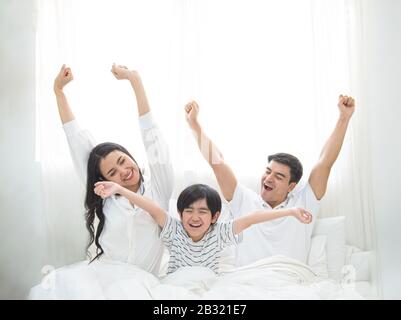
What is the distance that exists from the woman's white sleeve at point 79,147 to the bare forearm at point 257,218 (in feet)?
1.94

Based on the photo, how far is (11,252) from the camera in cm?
185

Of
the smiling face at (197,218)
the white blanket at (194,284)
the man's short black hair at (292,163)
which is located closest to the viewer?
the white blanket at (194,284)

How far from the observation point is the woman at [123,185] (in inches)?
69.8

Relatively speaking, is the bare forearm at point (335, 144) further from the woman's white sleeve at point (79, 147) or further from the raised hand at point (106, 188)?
the woman's white sleeve at point (79, 147)

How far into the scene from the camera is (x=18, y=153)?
73.7 inches

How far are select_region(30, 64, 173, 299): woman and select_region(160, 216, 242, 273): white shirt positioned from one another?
57mm

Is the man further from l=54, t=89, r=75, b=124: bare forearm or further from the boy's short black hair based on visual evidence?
l=54, t=89, r=75, b=124: bare forearm

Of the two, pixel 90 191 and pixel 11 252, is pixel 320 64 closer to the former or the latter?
pixel 90 191

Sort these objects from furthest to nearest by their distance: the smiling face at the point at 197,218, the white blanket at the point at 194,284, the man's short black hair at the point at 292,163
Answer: the man's short black hair at the point at 292,163
the smiling face at the point at 197,218
the white blanket at the point at 194,284

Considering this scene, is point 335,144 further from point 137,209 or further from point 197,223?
point 137,209

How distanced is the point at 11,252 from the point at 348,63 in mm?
1459

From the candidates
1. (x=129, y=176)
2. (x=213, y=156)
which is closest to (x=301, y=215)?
(x=213, y=156)

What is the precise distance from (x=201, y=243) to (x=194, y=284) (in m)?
0.18

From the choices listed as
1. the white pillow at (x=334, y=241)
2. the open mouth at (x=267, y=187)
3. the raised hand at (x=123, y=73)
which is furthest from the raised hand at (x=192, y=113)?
the white pillow at (x=334, y=241)
